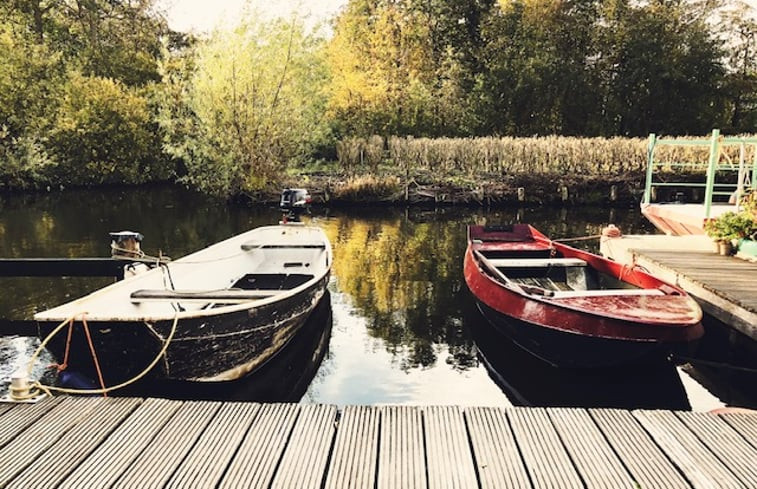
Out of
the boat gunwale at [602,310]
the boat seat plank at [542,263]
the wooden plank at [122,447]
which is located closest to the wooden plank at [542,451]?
the boat gunwale at [602,310]

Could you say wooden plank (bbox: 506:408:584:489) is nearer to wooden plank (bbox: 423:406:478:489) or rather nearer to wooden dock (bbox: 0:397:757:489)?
wooden dock (bbox: 0:397:757:489)

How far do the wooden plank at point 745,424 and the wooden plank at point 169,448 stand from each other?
3.24 m

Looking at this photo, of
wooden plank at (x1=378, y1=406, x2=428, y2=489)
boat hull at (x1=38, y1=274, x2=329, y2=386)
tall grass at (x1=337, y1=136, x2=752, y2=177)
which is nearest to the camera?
wooden plank at (x1=378, y1=406, x2=428, y2=489)

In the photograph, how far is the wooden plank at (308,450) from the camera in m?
2.90

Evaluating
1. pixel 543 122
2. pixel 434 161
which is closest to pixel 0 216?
pixel 434 161

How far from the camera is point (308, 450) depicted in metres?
3.20

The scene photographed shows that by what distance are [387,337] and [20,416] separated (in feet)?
14.6

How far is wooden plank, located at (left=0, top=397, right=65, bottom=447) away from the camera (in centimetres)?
338

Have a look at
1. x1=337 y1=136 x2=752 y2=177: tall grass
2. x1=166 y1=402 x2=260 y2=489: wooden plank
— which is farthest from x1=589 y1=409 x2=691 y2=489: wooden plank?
x1=337 y1=136 x2=752 y2=177: tall grass

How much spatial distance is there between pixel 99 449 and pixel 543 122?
99.9 ft

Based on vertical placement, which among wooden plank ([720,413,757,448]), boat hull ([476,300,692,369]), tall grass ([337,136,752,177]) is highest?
tall grass ([337,136,752,177])

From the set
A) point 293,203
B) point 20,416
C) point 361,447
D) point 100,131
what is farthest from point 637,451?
point 100,131

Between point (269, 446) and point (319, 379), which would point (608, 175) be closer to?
point (319, 379)

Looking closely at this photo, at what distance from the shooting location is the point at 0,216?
17000 mm
